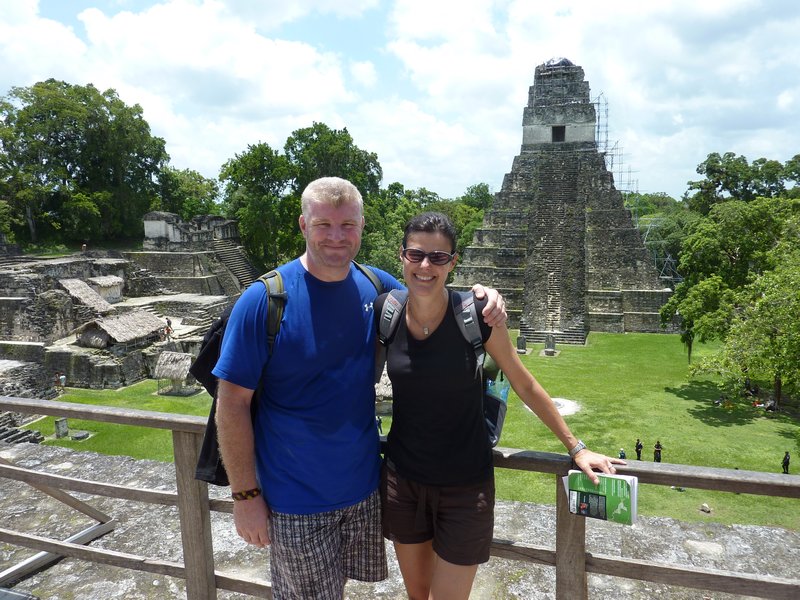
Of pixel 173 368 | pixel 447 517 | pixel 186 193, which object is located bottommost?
pixel 173 368

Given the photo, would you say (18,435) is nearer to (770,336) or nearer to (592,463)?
(592,463)

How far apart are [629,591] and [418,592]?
56.2 inches

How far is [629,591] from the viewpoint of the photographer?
2.93 m

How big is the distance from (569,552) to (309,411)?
1.14 metres

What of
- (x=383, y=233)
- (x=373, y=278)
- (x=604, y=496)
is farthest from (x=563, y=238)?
(x=604, y=496)

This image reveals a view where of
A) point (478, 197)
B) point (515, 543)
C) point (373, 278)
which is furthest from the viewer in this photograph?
point (478, 197)

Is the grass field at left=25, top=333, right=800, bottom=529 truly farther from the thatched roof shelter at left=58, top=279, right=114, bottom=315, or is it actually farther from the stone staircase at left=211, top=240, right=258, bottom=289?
the stone staircase at left=211, top=240, right=258, bottom=289

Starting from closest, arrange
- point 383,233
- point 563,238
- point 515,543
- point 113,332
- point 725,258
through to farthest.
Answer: point 515,543 → point 725,258 → point 113,332 → point 563,238 → point 383,233

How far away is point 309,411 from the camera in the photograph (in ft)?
6.53

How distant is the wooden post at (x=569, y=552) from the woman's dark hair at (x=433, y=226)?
1017 mm

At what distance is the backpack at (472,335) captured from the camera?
6.48 ft

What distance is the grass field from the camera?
359 inches

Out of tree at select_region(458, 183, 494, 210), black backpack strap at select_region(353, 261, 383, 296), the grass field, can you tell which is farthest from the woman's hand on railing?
tree at select_region(458, 183, 494, 210)

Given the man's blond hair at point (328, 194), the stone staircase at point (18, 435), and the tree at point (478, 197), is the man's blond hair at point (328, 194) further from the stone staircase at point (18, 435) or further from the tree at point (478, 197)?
the tree at point (478, 197)
